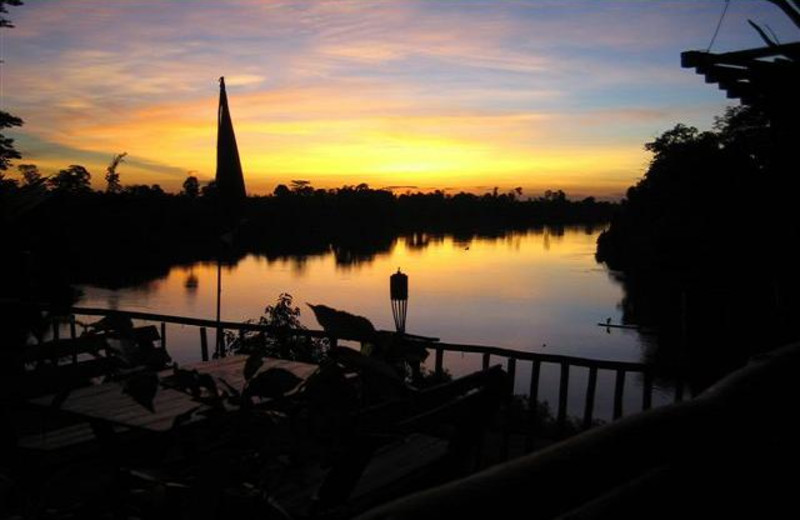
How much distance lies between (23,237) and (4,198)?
247 mm

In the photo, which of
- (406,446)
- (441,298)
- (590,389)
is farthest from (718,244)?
(406,446)

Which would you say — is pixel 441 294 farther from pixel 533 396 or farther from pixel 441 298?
pixel 533 396

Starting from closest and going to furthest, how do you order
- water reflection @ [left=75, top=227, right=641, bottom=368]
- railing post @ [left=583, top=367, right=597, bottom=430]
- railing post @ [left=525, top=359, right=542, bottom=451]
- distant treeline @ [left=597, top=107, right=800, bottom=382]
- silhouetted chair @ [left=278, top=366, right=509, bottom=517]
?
silhouetted chair @ [left=278, top=366, right=509, bottom=517] → railing post @ [left=583, top=367, right=597, bottom=430] → railing post @ [left=525, top=359, right=542, bottom=451] → distant treeline @ [left=597, top=107, right=800, bottom=382] → water reflection @ [left=75, top=227, right=641, bottom=368]

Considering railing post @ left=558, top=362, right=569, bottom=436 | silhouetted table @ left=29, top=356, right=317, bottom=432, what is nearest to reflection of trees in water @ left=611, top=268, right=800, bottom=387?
railing post @ left=558, top=362, right=569, bottom=436

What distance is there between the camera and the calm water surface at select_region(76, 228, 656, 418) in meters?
39.0

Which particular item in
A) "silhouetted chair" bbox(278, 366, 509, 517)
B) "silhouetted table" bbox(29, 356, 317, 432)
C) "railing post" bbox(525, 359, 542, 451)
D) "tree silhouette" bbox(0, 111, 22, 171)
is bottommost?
"railing post" bbox(525, 359, 542, 451)

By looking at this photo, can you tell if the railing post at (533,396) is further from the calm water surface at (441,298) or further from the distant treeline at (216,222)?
the calm water surface at (441,298)

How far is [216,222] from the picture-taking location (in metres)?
5.98

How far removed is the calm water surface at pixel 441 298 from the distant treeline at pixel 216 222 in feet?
15.6

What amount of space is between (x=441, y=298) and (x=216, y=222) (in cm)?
4819

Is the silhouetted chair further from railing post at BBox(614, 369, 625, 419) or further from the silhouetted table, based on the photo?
railing post at BBox(614, 369, 625, 419)

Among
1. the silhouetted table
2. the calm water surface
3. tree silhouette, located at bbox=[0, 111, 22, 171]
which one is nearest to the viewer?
the silhouetted table

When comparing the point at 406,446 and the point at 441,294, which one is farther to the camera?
the point at 441,294

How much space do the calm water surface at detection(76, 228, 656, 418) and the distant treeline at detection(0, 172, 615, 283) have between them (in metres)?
4.75
